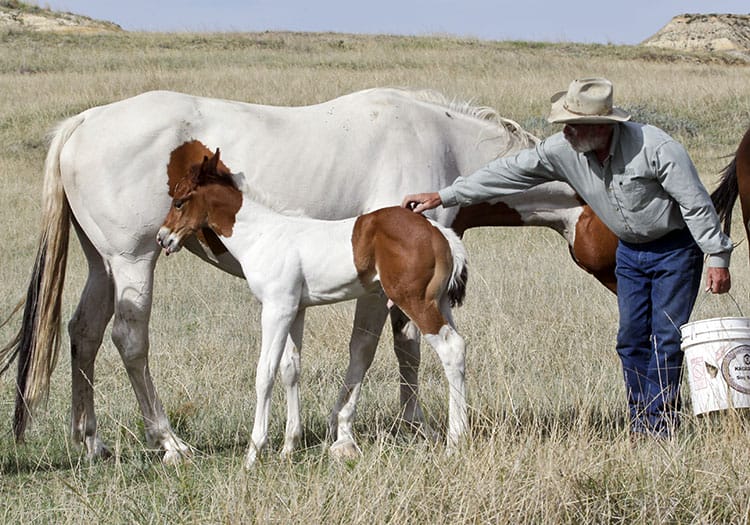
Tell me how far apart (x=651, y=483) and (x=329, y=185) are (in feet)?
8.64

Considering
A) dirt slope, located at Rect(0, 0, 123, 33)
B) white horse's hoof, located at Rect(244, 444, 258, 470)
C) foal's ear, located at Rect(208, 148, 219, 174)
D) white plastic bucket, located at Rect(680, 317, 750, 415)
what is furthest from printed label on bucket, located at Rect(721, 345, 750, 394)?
dirt slope, located at Rect(0, 0, 123, 33)

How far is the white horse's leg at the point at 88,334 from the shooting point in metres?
5.92

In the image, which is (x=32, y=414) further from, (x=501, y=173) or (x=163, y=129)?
(x=501, y=173)

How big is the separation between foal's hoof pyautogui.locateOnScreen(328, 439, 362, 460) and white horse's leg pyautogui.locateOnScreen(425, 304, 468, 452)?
0.60 m

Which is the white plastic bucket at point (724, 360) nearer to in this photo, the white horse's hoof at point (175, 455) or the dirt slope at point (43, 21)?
the white horse's hoof at point (175, 455)

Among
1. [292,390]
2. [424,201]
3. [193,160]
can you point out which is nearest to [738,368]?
[424,201]

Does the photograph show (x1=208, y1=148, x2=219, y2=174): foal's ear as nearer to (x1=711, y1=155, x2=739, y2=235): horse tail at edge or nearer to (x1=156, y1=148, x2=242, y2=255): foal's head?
(x1=156, y1=148, x2=242, y2=255): foal's head

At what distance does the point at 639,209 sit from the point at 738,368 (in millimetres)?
890

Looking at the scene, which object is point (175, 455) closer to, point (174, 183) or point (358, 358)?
point (358, 358)

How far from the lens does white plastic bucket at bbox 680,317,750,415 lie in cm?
453

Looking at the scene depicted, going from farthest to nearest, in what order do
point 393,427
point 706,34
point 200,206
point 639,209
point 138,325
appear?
point 706,34 → point 393,427 → point 138,325 → point 200,206 → point 639,209

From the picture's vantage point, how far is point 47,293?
19.9 feet

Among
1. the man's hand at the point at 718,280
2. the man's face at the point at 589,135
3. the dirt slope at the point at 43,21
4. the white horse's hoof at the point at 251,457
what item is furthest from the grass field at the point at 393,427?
the dirt slope at the point at 43,21

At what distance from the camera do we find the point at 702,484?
3885mm
